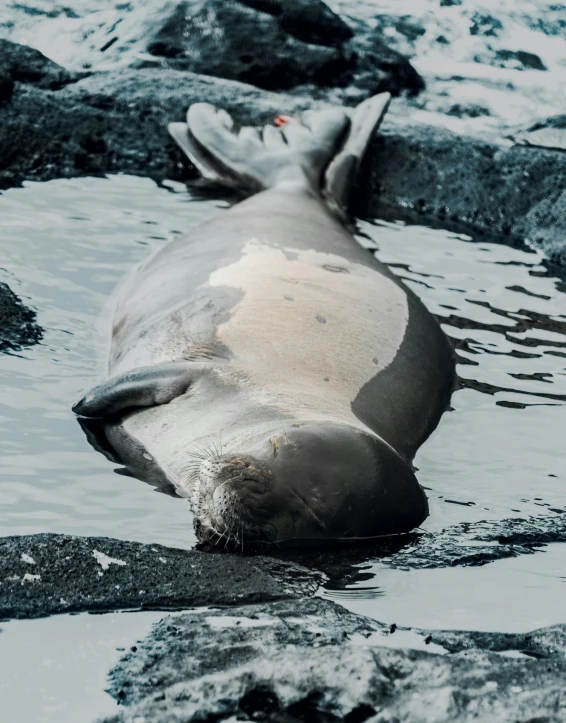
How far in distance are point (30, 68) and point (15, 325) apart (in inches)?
162

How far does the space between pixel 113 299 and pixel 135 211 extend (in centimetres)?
159

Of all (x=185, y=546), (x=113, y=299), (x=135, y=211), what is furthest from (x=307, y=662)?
(x=135, y=211)

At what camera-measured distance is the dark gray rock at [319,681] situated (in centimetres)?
281

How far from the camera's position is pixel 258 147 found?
28.6 feet

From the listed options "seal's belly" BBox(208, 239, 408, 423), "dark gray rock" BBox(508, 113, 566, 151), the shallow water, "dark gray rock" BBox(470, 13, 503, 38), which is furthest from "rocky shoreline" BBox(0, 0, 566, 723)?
"dark gray rock" BBox(470, 13, 503, 38)

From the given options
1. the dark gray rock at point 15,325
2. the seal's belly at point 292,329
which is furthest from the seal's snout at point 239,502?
the dark gray rock at point 15,325

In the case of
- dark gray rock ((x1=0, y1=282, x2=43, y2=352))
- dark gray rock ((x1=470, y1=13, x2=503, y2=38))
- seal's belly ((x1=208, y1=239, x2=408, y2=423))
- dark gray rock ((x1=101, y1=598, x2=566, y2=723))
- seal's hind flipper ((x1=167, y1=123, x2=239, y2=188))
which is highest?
dark gray rock ((x1=470, y1=13, x2=503, y2=38))

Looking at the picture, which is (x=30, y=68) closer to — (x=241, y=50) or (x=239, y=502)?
(x=241, y=50)

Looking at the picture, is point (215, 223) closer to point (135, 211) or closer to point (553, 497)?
point (135, 211)

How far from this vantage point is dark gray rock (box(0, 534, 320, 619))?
139 inches

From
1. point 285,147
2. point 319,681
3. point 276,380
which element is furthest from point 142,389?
point 285,147

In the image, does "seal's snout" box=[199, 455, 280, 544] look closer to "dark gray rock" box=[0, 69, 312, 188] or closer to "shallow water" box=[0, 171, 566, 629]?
"shallow water" box=[0, 171, 566, 629]

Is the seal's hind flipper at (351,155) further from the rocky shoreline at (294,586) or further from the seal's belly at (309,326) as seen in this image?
the seal's belly at (309,326)

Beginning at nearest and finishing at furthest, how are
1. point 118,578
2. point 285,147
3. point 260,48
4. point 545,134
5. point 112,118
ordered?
point 118,578 → point 285,147 → point 112,118 → point 545,134 → point 260,48
